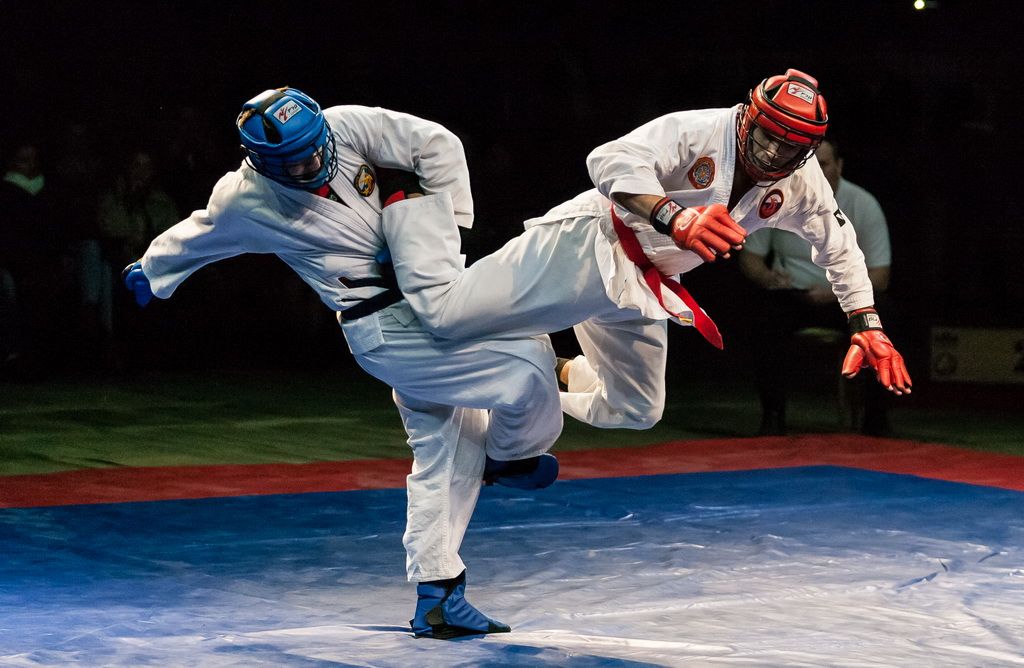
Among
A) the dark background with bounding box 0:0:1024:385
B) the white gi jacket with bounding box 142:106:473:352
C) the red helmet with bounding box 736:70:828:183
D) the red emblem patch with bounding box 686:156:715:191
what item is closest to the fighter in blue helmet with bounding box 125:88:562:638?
the white gi jacket with bounding box 142:106:473:352

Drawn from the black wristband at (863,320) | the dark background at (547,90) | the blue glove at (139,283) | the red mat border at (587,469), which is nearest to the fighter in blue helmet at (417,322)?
the blue glove at (139,283)

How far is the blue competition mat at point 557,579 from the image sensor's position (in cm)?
308

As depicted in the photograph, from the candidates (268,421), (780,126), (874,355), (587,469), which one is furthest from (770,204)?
(268,421)

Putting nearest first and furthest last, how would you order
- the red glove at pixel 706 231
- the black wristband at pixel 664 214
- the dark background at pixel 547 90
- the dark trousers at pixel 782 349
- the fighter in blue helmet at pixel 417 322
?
the red glove at pixel 706 231 < the black wristband at pixel 664 214 < the fighter in blue helmet at pixel 417 322 < the dark trousers at pixel 782 349 < the dark background at pixel 547 90

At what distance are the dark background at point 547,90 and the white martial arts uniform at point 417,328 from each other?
6.47 meters

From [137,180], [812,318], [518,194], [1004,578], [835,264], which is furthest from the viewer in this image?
[518,194]

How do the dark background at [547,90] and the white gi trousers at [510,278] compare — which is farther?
the dark background at [547,90]

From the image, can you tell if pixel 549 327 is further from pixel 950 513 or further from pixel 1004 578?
pixel 950 513

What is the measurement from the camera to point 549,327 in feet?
10.7

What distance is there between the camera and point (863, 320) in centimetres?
351

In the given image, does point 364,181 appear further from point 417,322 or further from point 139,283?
point 139,283

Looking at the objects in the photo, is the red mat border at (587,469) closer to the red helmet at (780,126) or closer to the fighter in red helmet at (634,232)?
the fighter in red helmet at (634,232)

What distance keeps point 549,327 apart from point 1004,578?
1.57 metres

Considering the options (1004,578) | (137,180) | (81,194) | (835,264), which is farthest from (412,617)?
(81,194)
